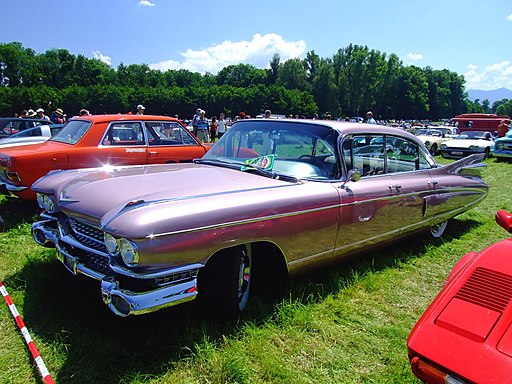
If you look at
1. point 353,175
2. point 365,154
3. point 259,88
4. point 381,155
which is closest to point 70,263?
point 353,175

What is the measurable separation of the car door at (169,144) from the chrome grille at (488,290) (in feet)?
17.5

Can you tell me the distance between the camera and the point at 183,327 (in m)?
2.68

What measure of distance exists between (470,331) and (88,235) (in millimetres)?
2429

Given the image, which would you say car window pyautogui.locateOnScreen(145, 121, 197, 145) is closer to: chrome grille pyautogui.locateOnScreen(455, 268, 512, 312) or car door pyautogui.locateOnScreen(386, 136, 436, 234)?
car door pyautogui.locateOnScreen(386, 136, 436, 234)

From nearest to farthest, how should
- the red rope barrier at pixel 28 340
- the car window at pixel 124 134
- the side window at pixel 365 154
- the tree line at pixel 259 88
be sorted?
1. the red rope barrier at pixel 28 340
2. the side window at pixel 365 154
3. the car window at pixel 124 134
4. the tree line at pixel 259 88

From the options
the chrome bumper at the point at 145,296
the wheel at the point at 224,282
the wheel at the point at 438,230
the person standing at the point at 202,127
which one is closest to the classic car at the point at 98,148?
the chrome bumper at the point at 145,296

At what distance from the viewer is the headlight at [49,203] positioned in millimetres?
3217

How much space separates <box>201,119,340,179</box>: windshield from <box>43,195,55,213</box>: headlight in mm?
1465

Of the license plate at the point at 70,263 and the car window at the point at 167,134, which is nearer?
the license plate at the point at 70,263

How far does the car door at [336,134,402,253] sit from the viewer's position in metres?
3.23

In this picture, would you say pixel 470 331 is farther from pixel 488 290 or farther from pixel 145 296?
pixel 145 296

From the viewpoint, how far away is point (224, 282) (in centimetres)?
253

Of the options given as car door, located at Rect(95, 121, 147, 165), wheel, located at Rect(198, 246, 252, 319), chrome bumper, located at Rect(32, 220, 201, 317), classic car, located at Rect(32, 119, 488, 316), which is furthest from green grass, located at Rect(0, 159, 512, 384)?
car door, located at Rect(95, 121, 147, 165)

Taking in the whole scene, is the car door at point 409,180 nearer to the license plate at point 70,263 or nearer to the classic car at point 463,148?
the license plate at point 70,263
